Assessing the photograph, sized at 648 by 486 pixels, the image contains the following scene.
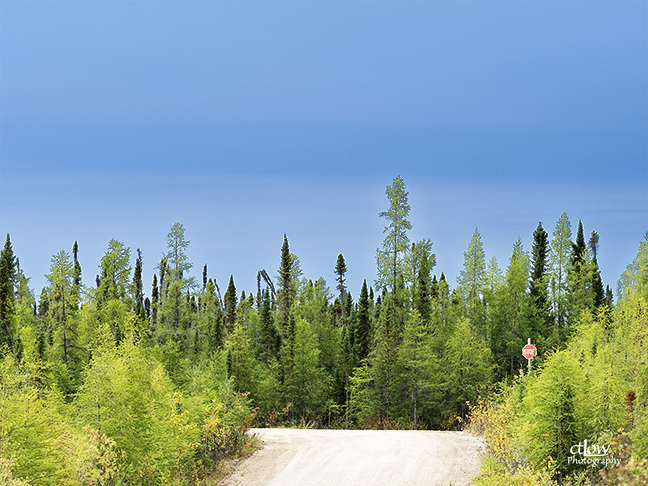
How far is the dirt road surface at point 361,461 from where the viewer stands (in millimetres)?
23188

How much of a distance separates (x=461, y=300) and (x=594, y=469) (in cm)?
4911

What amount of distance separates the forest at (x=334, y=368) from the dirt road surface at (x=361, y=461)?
5.31ft

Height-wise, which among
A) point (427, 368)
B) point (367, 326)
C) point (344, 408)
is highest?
point (367, 326)

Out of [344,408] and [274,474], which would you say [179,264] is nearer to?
[344,408]

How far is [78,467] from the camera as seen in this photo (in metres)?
16.6

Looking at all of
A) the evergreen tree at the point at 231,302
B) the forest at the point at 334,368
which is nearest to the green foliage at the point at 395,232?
the forest at the point at 334,368

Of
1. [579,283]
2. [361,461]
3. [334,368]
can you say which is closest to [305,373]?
[334,368]

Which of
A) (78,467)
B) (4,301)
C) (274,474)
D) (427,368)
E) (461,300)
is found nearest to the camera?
(78,467)

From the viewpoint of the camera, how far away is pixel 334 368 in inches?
2608

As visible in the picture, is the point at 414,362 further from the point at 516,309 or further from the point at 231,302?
the point at 231,302

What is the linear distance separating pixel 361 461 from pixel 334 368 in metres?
41.1

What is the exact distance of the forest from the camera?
18.8 m

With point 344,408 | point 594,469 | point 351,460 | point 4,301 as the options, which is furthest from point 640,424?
point 4,301

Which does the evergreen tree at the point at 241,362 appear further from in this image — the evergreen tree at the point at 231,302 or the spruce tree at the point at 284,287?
the evergreen tree at the point at 231,302
